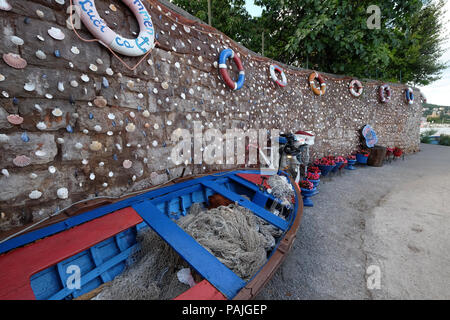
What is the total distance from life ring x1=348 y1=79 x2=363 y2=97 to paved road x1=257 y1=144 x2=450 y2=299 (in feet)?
13.2

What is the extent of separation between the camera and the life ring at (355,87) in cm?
697

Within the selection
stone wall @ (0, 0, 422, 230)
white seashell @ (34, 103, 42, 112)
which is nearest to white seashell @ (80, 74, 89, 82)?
stone wall @ (0, 0, 422, 230)

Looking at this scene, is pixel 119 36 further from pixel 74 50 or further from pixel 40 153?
pixel 40 153

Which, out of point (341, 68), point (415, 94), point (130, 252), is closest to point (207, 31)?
point (130, 252)

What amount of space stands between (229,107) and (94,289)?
3206 mm

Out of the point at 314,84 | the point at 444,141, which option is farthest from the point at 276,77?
the point at 444,141

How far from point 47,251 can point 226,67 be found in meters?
3.42

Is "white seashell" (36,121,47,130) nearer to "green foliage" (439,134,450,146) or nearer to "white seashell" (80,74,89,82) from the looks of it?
"white seashell" (80,74,89,82)

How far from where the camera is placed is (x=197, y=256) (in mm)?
1287

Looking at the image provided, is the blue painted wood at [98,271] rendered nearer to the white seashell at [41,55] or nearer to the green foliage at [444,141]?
the white seashell at [41,55]

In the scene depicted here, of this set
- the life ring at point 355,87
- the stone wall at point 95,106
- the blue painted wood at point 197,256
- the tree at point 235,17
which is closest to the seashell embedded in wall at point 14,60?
the stone wall at point 95,106
